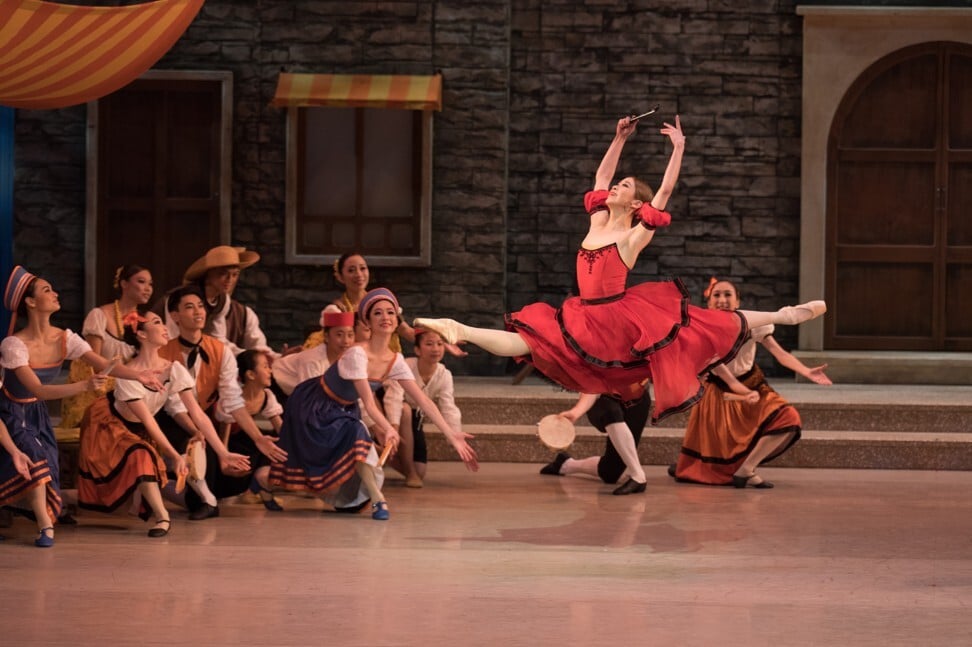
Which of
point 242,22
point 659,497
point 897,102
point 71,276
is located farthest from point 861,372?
point 71,276

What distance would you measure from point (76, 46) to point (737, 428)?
11.3 ft

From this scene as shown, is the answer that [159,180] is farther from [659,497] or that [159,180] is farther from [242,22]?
[659,497]

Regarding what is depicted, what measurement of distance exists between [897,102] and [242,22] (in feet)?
14.0

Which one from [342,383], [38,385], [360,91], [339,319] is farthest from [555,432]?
[360,91]

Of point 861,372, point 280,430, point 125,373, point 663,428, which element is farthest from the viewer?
point 861,372

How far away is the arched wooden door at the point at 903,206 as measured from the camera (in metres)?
9.37

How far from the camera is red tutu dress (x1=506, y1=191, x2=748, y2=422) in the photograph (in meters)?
5.00

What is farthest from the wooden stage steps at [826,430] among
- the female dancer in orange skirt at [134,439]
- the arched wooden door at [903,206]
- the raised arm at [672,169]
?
the raised arm at [672,169]

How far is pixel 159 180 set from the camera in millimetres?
9305

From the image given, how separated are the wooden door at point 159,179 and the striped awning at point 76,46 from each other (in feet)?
9.79

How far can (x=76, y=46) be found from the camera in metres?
5.96

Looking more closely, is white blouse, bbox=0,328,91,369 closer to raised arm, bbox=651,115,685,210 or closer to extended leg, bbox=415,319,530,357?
extended leg, bbox=415,319,530,357

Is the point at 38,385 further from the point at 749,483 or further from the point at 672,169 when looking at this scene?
the point at 749,483

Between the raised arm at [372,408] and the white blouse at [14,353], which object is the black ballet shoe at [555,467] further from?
the white blouse at [14,353]
